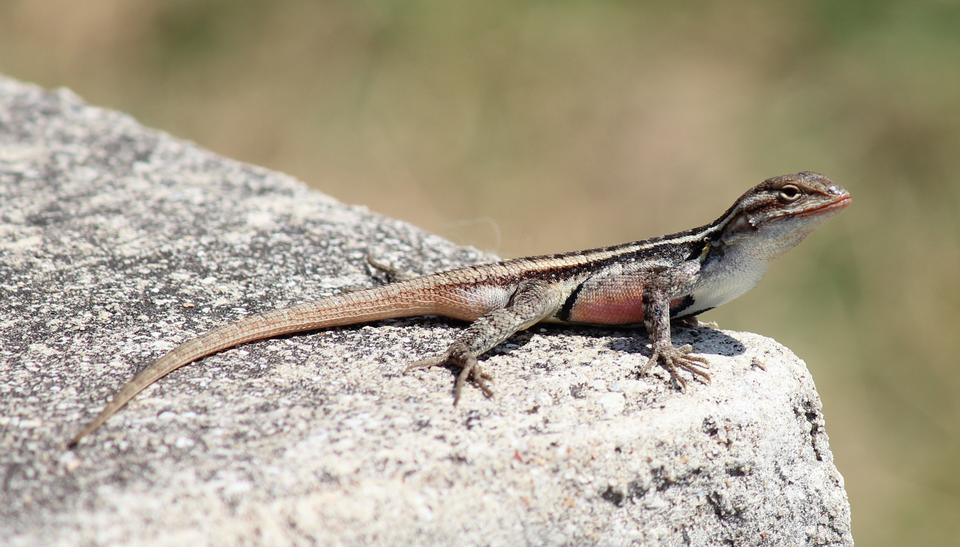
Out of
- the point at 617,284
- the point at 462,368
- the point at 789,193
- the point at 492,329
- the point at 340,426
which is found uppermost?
the point at 789,193

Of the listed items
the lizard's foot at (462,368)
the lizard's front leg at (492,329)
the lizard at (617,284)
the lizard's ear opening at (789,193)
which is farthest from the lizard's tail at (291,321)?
the lizard's ear opening at (789,193)

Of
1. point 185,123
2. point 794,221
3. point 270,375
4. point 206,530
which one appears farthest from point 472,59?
point 206,530

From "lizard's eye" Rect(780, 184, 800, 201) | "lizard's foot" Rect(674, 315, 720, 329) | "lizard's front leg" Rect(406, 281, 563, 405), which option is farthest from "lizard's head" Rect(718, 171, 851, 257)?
"lizard's front leg" Rect(406, 281, 563, 405)

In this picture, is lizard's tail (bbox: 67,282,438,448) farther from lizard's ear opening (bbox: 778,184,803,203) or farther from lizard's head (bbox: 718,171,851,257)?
lizard's ear opening (bbox: 778,184,803,203)

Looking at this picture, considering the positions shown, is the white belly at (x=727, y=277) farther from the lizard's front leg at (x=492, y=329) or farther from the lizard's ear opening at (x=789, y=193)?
the lizard's front leg at (x=492, y=329)

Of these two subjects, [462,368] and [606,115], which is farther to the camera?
[606,115]

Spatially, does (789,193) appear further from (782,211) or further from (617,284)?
(617,284)

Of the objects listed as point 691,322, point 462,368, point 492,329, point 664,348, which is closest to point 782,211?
point 691,322
